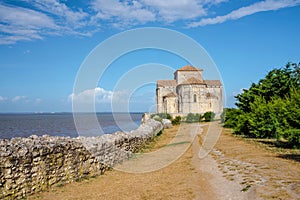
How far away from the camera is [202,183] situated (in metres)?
8.09

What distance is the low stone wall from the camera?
22.7ft

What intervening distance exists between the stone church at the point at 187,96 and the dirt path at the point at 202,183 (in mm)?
44002

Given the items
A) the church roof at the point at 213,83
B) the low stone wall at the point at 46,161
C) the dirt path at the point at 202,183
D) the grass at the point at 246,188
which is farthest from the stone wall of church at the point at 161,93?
the grass at the point at 246,188

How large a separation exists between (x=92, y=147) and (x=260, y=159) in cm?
640

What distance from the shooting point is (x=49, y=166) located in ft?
26.6

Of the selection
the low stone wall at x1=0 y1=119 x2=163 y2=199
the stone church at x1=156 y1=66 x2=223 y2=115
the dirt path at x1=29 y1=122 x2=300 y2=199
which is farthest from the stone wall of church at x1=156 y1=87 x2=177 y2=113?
the low stone wall at x1=0 y1=119 x2=163 y2=199

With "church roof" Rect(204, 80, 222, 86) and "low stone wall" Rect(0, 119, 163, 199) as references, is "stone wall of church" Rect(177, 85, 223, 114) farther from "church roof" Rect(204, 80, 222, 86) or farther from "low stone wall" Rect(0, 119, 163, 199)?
"low stone wall" Rect(0, 119, 163, 199)

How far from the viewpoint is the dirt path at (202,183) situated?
6.95 m

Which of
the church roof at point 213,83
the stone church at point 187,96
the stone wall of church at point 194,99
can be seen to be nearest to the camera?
the stone wall of church at point 194,99

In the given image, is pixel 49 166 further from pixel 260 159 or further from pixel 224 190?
pixel 260 159

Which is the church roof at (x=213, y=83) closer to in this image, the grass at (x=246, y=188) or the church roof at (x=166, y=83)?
the church roof at (x=166, y=83)

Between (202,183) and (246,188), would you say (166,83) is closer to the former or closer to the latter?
(202,183)

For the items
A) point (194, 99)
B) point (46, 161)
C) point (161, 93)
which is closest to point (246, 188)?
point (46, 161)

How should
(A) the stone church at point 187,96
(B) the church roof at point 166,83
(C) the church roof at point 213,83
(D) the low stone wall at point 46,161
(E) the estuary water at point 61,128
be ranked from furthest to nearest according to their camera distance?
(C) the church roof at point 213,83
(B) the church roof at point 166,83
(A) the stone church at point 187,96
(E) the estuary water at point 61,128
(D) the low stone wall at point 46,161
